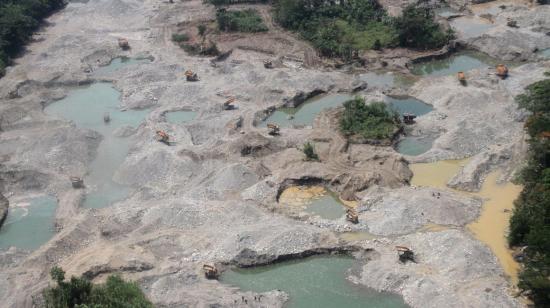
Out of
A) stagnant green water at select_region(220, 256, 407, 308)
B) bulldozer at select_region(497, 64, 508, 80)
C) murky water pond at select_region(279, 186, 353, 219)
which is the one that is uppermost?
bulldozer at select_region(497, 64, 508, 80)

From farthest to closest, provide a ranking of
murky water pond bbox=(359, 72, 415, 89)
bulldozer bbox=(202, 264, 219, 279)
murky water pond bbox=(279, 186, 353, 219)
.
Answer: murky water pond bbox=(359, 72, 415, 89)
murky water pond bbox=(279, 186, 353, 219)
bulldozer bbox=(202, 264, 219, 279)

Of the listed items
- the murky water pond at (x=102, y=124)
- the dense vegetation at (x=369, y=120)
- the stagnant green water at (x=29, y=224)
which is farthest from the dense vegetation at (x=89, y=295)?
the dense vegetation at (x=369, y=120)

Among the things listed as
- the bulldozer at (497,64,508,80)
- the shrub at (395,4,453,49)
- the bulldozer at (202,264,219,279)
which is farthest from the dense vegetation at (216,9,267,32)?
the bulldozer at (202,264,219,279)

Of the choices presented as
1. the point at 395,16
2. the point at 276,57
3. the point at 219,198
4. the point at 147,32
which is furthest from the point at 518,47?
the point at 147,32

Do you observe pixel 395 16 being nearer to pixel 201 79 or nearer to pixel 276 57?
pixel 276 57

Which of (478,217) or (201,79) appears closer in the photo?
(478,217)

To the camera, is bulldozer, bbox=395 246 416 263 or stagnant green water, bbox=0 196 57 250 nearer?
bulldozer, bbox=395 246 416 263

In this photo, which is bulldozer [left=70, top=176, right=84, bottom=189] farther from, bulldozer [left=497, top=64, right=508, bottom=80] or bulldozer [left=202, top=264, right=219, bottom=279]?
bulldozer [left=497, top=64, right=508, bottom=80]
